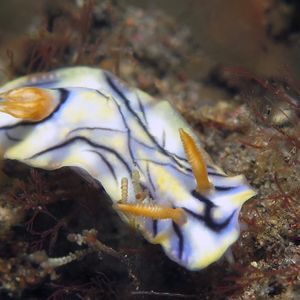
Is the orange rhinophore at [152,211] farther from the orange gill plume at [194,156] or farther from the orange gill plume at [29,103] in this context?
the orange gill plume at [29,103]

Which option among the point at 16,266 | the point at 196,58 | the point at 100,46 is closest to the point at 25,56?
the point at 100,46

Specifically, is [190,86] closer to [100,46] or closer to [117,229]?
[100,46]

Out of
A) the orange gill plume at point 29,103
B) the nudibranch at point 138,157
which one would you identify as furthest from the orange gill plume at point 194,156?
the orange gill plume at point 29,103

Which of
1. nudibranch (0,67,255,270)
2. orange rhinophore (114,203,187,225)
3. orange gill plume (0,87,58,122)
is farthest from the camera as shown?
orange gill plume (0,87,58,122)

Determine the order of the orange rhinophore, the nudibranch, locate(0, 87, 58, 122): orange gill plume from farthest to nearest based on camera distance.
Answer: locate(0, 87, 58, 122): orange gill plume
the nudibranch
the orange rhinophore

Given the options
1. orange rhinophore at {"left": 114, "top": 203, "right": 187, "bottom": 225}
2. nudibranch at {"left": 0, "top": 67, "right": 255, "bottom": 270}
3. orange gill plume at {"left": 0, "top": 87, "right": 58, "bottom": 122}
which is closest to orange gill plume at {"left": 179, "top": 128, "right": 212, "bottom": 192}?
nudibranch at {"left": 0, "top": 67, "right": 255, "bottom": 270}

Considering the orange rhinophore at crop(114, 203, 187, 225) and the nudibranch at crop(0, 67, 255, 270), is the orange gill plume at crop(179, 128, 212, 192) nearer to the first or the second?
the nudibranch at crop(0, 67, 255, 270)

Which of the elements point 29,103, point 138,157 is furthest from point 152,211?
point 29,103

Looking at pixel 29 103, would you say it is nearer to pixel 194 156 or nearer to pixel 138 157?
pixel 138 157

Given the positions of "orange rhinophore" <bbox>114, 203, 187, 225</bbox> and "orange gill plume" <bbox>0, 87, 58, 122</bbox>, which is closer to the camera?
"orange rhinophore" <bbox>114, 203, 187, 225</bbox>
